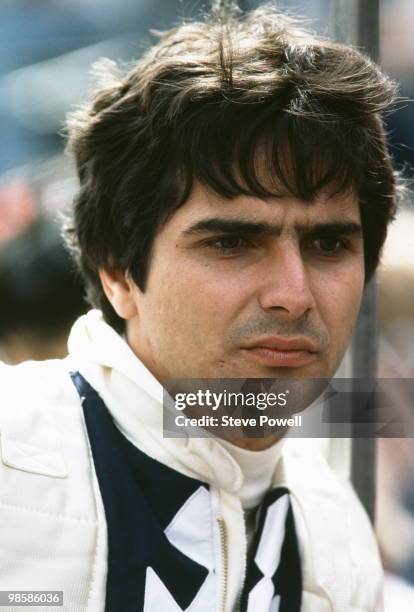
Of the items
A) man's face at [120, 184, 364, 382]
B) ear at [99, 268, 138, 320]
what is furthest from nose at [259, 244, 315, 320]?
ear at [99, 268, 138, 320]

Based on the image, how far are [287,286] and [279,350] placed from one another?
0.10 m

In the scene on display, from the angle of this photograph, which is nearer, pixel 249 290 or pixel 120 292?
pixel 249 290

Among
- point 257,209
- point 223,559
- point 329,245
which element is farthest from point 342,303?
point 223,559

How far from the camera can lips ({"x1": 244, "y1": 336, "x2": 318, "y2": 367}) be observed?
1.12 meters

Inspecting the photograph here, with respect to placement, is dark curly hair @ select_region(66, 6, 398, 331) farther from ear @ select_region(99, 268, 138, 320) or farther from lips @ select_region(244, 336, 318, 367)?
lips @ select_region(244, 336, 318, 367)

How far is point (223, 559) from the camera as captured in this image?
3.69 feet

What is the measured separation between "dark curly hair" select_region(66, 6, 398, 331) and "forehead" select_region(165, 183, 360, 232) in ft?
0.04

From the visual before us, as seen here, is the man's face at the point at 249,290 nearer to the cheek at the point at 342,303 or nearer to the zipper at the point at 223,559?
the cheek at the point at 342,303

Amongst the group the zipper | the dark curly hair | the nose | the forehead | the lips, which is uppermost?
the dark curly hair

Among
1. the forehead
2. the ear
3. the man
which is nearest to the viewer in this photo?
the man

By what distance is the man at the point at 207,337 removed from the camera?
106cm

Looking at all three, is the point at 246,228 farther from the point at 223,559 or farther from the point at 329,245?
the point at 223,559

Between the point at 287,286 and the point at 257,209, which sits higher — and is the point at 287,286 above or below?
below

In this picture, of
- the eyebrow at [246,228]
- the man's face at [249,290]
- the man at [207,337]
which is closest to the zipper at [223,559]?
the man at [207,337]
